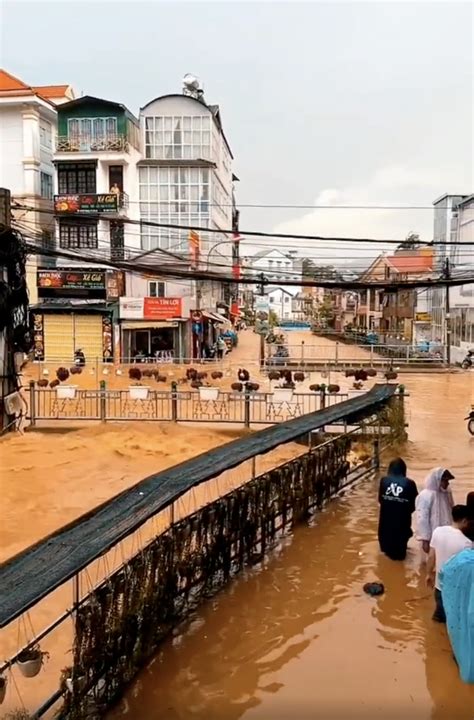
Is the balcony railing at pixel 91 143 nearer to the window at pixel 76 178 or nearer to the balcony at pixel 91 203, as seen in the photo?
the window at pixel 76 178

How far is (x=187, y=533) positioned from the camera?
6.79 meters

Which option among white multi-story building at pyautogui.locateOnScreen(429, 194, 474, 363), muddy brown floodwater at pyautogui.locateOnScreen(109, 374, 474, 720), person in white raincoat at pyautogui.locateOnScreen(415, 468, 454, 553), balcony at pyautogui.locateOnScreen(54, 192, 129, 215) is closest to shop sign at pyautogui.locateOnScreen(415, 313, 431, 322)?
white multi-story building at pyautogui.locateOnScreen(429, 194, 474, 363)

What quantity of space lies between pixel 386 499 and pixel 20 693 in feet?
15.0

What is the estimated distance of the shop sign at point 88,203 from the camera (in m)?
40.3

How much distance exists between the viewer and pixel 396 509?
27.5 ft

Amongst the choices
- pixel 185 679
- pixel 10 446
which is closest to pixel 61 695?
pixel 185 679

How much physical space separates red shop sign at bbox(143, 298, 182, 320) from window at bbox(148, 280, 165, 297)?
182 cm

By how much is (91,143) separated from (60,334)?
11.9 metres

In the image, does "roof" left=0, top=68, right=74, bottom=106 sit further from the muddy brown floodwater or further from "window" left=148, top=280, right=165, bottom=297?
the muddy brown floodwater

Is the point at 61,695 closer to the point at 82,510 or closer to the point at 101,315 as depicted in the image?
the point at 82,510

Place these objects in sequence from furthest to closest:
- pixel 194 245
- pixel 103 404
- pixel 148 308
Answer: pixel 194 245, pixel 148 308, pixel 103 404

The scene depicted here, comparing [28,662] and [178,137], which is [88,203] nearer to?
[178,137]

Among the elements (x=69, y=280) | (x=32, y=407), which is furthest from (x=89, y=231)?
(x=32, y=407)

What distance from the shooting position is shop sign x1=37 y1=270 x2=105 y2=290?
39219 mm
